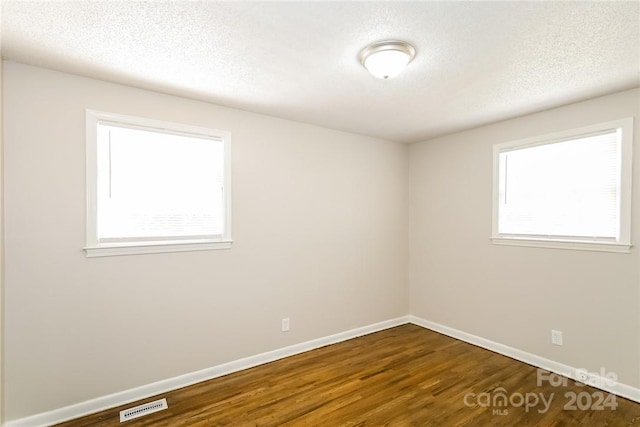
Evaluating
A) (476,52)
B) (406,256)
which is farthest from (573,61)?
(406,256)

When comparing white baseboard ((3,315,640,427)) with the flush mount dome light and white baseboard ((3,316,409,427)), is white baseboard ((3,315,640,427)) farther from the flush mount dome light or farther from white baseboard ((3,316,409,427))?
the flush mount dome light

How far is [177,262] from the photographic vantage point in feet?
8.66

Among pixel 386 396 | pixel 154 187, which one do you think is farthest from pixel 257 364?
pixel 154 187

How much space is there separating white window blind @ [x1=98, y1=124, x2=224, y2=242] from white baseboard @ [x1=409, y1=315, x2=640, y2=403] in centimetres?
299

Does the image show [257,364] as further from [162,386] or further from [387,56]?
[387,56]

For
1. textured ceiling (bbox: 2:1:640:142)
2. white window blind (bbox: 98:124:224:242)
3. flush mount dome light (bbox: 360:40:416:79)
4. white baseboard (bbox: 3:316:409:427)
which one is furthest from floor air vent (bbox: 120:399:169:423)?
flush mount dome light (bbox: 360:40:416:79)

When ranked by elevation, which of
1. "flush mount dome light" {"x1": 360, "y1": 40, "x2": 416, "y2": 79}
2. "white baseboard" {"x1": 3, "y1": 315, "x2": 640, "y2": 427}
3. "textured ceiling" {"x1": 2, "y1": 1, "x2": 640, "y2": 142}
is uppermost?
"textured ceiling" {"x1": 2, "y1": 1, "x2": 640, "y2": 142}

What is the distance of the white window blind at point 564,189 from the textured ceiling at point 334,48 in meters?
0.46

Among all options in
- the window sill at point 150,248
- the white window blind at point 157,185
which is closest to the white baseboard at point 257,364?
the window sill at point 150,248

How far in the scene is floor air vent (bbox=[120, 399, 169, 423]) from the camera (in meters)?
2.21

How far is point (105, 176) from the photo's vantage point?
237cm

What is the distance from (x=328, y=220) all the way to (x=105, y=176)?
218cm

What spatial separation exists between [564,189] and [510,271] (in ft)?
3.13

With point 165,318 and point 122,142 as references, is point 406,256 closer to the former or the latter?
point 165,318
